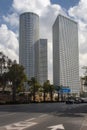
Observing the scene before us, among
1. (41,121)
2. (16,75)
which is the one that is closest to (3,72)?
(16,75)

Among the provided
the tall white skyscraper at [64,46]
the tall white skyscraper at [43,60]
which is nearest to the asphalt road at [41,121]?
the tall white skyscraper at [64,46]

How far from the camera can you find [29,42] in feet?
571

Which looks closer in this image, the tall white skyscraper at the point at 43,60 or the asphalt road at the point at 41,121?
the asphalt road at the point at 41,121

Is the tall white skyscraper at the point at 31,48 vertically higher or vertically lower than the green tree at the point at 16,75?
higher

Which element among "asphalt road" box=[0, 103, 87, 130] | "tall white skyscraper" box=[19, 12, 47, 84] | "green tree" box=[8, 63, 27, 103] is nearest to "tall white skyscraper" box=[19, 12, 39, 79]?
"tall white skyscraper" box=[19, 12, 47, 84]

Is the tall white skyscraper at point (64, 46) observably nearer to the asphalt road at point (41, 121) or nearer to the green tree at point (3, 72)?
the green tree at point (3, 72)

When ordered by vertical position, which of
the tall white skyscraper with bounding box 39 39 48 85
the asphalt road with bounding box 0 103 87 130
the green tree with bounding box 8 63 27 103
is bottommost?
the asphalt road with bounding box 0 103 87 130

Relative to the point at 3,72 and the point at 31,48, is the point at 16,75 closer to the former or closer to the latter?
the point at 3,72

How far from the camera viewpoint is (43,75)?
188m

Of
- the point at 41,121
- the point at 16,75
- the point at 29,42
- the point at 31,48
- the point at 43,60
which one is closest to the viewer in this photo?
the point at 41,121

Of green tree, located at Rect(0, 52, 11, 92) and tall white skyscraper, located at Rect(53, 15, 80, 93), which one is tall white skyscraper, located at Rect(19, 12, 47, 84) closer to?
tall white skyscraper, located at Rect(53, 15, 80, 93)

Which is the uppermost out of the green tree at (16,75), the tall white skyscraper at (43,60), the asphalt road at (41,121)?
the tall white skyscraper at (43,60)

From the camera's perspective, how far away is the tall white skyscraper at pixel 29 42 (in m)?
170

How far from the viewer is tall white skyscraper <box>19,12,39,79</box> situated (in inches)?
6688
